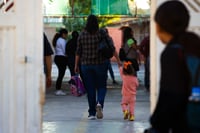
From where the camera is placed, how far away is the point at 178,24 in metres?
3.70

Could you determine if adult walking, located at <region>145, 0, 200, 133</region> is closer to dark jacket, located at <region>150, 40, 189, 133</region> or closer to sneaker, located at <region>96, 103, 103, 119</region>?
dark jacket, located at <region>150, 40, 189, 133</region>

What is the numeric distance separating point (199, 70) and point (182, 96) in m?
0.22

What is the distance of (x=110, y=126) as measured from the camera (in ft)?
31.6

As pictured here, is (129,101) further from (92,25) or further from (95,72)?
(92,25)

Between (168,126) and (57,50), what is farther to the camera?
(57,50)

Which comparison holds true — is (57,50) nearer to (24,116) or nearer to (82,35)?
(82,35)

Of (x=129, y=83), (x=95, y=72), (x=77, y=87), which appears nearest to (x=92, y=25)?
(x=95, y=72)

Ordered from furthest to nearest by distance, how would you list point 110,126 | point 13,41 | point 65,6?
point 65,6 < point 110,126 < point 13,41

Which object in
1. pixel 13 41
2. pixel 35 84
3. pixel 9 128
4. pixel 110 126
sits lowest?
pixel 110 126

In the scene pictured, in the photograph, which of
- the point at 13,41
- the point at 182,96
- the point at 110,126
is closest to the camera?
the point at 182,96

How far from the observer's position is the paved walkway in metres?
9.42

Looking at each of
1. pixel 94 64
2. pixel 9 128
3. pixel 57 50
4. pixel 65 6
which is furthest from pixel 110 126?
pixel 65 6

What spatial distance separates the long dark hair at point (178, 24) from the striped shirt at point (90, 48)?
6.31 m

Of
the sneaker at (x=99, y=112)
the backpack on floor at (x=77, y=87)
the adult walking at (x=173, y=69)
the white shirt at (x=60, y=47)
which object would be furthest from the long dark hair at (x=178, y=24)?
the white shirt at (x=60, y=47)
